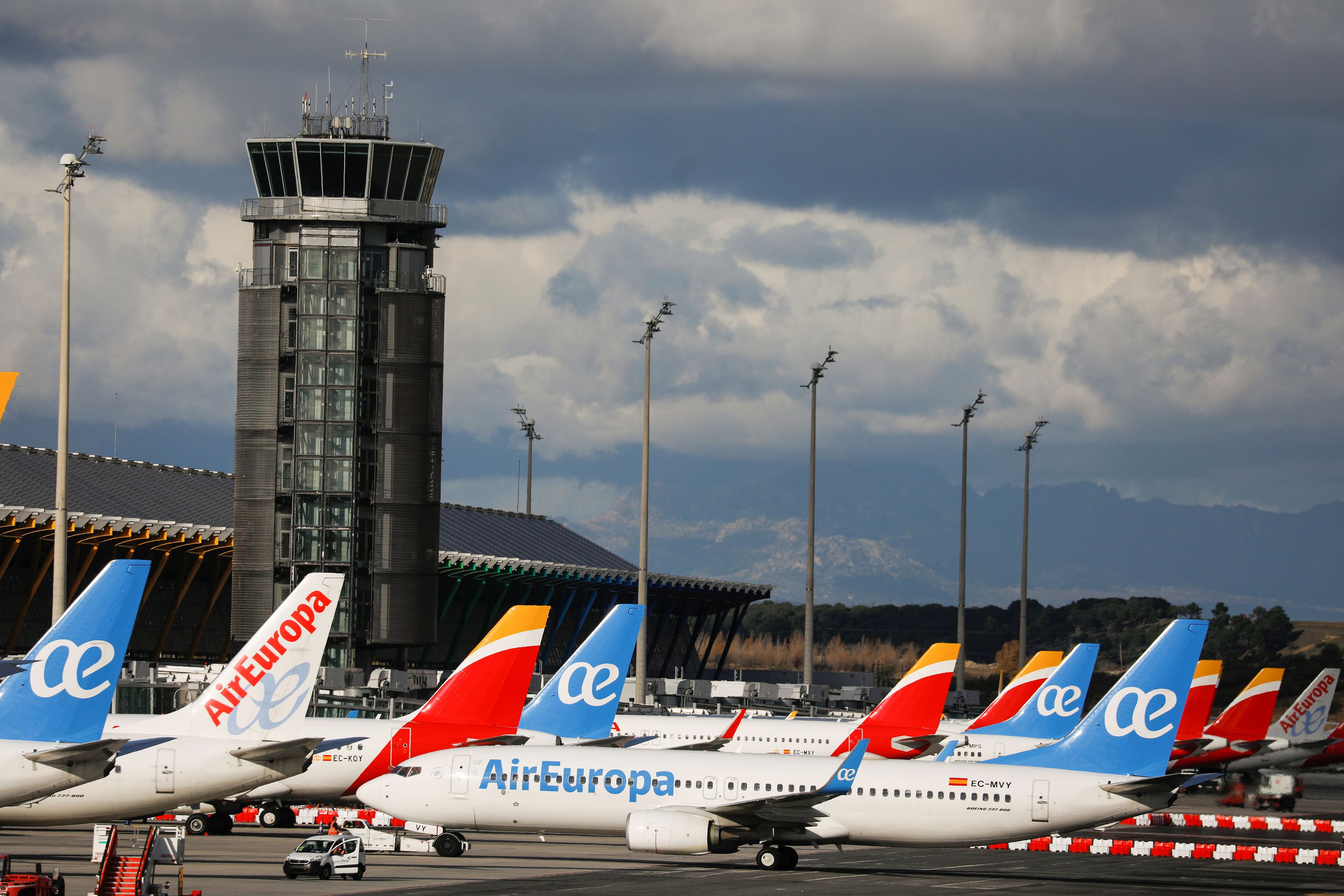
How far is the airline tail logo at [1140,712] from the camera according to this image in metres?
45.0

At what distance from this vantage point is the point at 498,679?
51.2m

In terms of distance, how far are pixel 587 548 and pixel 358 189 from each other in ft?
294

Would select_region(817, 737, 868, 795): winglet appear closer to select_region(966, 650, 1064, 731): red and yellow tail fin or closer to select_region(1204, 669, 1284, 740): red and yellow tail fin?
select_region(966, 650, 1064, 731): red and yellow tail fin

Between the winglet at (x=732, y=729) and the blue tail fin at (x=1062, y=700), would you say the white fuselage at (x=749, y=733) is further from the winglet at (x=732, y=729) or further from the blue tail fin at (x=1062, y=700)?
the blue tail fin at (x=1062, y=700)

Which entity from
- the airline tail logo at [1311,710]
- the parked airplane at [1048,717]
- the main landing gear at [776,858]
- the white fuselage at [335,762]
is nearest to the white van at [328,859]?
the white fuselage at [335,762]

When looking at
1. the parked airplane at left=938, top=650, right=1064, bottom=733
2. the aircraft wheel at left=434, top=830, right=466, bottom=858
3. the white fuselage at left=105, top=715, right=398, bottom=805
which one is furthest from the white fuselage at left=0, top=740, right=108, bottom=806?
the parked airplane at left=938, top=650, right=1064, bottom=733

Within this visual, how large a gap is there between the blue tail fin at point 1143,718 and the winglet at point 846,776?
5.46 metres

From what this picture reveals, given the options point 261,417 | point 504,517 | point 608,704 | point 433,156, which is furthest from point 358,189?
point 504,517

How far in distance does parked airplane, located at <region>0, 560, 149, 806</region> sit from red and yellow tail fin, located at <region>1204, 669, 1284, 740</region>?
64.7m

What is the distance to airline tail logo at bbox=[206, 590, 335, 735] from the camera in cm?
3966

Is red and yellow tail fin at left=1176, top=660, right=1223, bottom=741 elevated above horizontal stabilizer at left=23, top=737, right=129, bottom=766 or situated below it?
below

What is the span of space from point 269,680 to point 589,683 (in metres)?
15.2

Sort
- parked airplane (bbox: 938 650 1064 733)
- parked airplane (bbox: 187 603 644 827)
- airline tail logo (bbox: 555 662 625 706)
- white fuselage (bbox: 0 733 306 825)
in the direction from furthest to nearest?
parked airplane (bbox: 938 650 1064 733) < airline tail logo (bbox: 555 662 625 706) < parked airplane (bbox: 187 603 644 827) < white fuselage (bbox: 0 733 306 825)

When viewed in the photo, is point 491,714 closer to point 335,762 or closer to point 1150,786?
point 335,762
